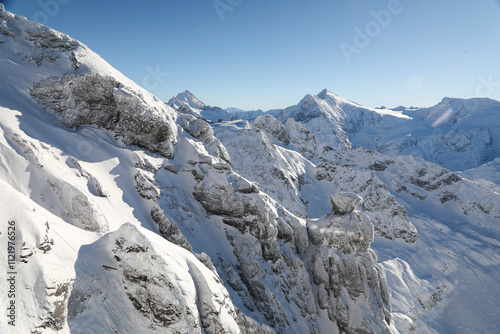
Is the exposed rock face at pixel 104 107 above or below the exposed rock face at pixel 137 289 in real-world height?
above

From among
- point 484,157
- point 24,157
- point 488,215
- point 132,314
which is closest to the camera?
point 132,314

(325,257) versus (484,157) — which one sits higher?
(484,157)

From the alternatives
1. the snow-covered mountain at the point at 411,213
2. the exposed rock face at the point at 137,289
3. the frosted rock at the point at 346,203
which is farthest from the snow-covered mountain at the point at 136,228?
the snow-covered mountain at the point at 411,213

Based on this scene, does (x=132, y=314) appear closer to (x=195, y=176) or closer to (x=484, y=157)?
(x=195, y=176)

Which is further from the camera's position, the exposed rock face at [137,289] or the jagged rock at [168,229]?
the jagged rock at [168,229]

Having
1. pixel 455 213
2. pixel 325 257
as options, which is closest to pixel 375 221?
pixel 455 213

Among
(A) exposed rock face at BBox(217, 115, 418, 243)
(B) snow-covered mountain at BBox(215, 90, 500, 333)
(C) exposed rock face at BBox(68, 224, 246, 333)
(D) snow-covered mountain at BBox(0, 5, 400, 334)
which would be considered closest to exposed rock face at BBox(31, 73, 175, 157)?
(D) snow-covered mountain at BBox(0, 5, 400, 334)

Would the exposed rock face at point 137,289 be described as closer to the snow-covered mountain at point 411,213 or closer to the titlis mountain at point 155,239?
the titlis mountain at point 155,239
